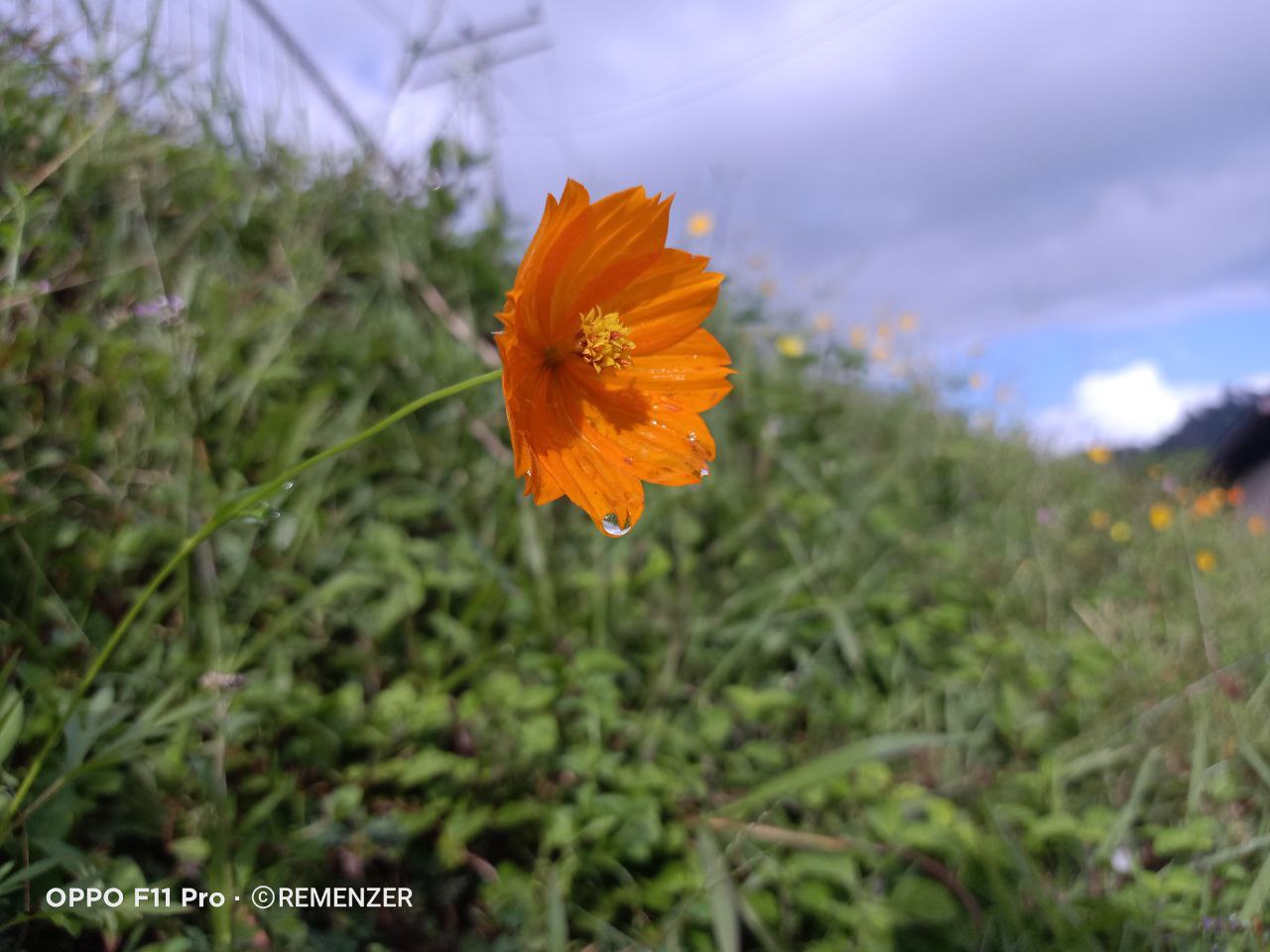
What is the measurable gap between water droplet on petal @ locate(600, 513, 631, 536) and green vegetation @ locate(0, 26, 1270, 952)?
0.34 metres

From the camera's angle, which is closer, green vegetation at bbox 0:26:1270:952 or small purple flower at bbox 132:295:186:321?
green vegetation at bbox 0:26:1270:952

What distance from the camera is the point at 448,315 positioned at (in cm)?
227

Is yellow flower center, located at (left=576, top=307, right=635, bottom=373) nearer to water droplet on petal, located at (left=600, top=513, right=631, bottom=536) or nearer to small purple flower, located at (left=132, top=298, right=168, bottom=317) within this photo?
water droplet on petal, located at (left=600, top=513, right=631, bottom=536)

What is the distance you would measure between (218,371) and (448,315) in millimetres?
648

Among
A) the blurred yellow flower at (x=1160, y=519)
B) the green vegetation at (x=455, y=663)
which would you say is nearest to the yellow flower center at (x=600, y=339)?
the green vegetation at (x=455, y=663)

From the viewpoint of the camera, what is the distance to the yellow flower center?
92 cm

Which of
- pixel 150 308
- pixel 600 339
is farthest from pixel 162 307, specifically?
pixel 600 339

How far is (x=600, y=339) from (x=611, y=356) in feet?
0.08

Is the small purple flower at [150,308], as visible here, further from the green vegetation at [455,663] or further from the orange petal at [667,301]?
the orange petal at [667,301]

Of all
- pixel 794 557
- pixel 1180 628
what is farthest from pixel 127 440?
pixel 1180 628

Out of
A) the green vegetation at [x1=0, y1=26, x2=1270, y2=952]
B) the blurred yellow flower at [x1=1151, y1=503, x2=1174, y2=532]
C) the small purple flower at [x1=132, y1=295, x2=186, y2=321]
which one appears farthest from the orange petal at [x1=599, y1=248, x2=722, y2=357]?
the blurred yellow flower at [x1=1151, y1=503, x2=1174, y2=532]

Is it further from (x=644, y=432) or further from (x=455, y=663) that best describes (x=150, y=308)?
(x=644, y=432)

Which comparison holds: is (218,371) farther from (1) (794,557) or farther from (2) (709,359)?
(1) (794,557)

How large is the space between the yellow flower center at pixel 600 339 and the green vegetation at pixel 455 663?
37 cm
